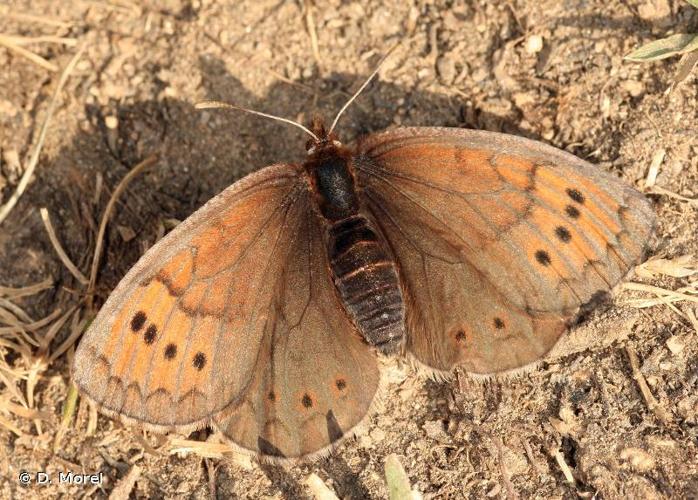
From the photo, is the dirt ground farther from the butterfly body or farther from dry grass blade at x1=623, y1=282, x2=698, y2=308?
the butterfly body

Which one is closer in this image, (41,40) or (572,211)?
(572,211)

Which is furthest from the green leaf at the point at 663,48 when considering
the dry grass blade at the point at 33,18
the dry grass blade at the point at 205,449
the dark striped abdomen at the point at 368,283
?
the dry grass blade at the point at 33,18

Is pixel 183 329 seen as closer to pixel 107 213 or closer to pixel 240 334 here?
pixel 240 334

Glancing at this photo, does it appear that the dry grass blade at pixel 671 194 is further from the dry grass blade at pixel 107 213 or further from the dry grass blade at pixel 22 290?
the dry grass blade at pixel 22 290

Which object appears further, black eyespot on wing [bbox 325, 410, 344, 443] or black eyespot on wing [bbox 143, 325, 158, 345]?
black eyespot on wing [bbox 325, 410, 344, 443]

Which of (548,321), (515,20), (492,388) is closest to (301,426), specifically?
(492,388)

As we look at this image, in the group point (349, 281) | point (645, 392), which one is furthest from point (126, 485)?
point (645, 392)

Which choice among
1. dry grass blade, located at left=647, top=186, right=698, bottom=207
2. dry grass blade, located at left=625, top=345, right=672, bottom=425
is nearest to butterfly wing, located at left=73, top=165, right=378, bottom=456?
dry grass blade, located at left=625, top=345, right=672, bottom=425
